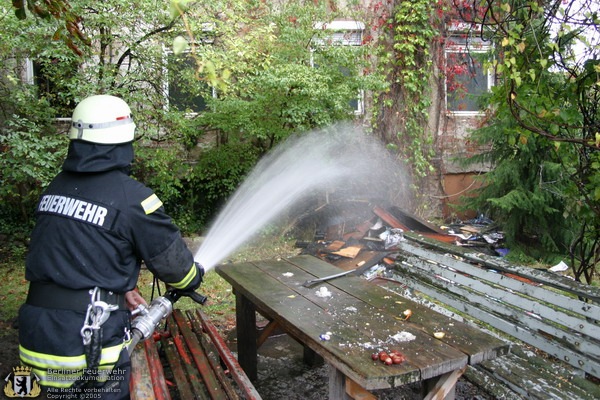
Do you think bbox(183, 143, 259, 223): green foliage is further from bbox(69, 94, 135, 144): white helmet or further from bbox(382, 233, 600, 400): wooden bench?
bbox(69, 94, 135, 144): white helmet

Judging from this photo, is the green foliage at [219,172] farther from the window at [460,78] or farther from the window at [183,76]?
the window at [460,78]

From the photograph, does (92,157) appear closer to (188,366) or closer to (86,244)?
(86,244)

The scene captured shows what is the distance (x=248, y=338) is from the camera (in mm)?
4223

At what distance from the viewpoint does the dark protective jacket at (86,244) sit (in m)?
2.32

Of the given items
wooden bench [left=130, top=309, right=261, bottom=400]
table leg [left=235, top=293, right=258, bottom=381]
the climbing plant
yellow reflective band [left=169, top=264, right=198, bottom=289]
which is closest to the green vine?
the climbing plant

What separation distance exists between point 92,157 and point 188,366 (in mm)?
1569

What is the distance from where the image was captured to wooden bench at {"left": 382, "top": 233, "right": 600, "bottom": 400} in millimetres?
2969

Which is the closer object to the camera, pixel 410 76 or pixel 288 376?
pixel 288 376

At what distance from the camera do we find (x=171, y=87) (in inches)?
297

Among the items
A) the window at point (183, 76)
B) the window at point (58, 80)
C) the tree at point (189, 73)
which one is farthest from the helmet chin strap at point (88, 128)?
the window at point (183, 76)

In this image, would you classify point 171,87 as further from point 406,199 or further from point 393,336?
point 393,336

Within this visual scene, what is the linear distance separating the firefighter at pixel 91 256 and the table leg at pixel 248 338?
Answer: 177 cm

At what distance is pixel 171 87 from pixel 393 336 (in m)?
6.03

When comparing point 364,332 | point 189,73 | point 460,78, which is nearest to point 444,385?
point 364,332
